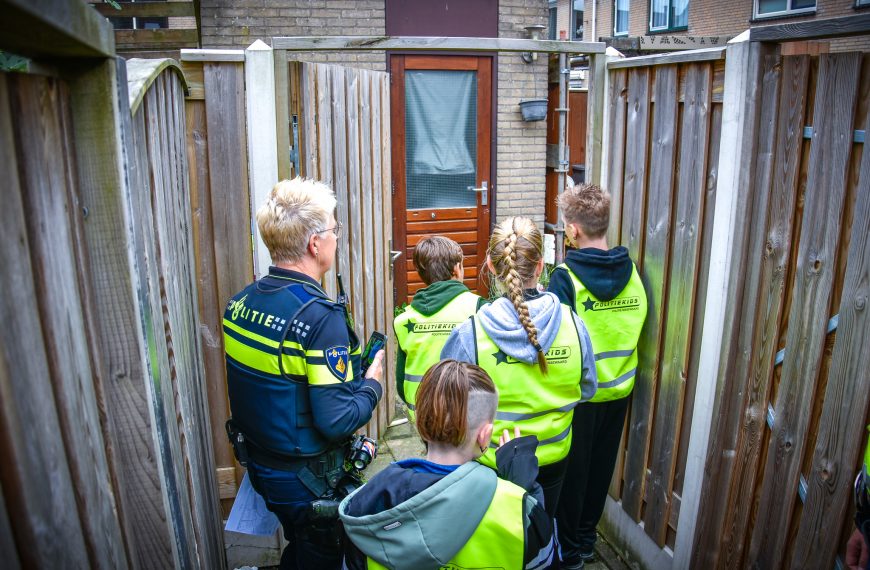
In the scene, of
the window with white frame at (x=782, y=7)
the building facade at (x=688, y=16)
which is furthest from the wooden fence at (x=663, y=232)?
the window with white frame at (x=782, y=7)

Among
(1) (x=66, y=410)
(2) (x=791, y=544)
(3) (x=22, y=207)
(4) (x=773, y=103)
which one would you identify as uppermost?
(4) (x=773, y=103)

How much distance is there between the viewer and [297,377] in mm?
2438

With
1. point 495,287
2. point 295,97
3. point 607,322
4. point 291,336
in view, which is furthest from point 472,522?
point 295,97

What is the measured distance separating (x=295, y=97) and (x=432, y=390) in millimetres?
2134

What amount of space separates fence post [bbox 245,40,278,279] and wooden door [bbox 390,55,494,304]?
13.9ft

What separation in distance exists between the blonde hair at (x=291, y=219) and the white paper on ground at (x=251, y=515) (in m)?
1.03

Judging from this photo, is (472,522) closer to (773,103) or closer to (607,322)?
(607,322)

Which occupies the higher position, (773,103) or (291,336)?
(773,103)

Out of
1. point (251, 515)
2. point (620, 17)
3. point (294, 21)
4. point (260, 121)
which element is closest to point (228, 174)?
point (260, 121)

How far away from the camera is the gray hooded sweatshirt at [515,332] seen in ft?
8.76

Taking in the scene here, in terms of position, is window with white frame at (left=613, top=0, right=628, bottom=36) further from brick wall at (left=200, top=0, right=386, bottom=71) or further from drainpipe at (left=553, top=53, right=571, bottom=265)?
brick wall at (left=200, top=0, right=386, bottom=71)

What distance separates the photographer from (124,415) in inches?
61.9

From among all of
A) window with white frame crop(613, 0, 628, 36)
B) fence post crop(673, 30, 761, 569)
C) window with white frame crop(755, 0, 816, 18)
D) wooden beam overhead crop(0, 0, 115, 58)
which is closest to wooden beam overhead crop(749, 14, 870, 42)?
fence post crop(673, 30, 761, 569)

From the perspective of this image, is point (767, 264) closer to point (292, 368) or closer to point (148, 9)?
point (292, 368)
